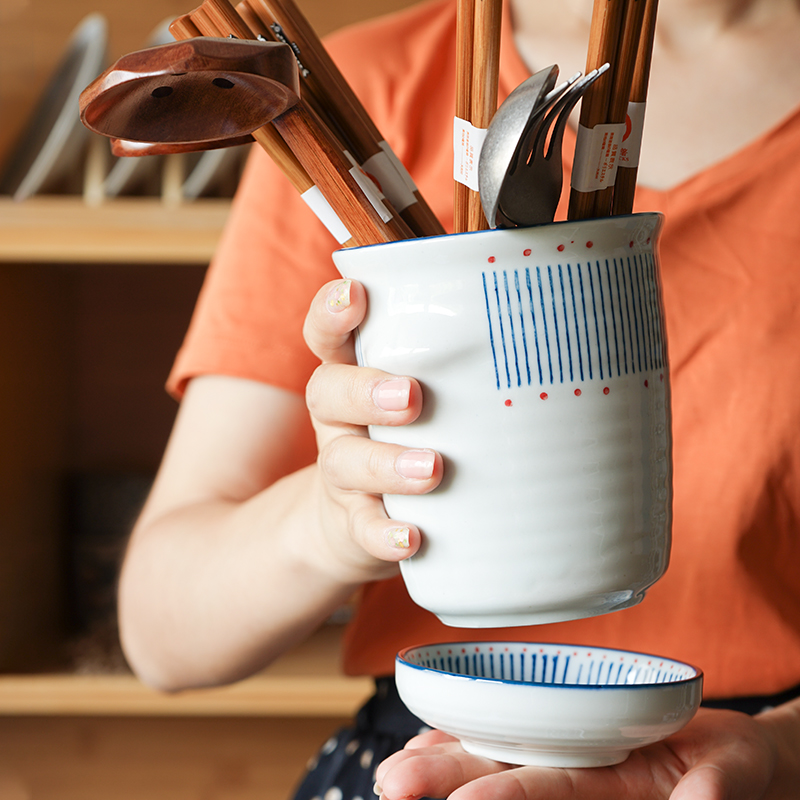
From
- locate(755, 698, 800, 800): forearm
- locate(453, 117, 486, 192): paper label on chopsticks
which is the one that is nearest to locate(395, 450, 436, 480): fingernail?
locate(453, 117, 486, 192): paper label on chopsticks

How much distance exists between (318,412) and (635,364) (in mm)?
134

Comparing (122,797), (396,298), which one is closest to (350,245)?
(396,298)

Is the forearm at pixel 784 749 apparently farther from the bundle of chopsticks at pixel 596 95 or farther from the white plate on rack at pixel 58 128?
the white plate on rack at pixel 58 128

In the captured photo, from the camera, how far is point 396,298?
0.32m

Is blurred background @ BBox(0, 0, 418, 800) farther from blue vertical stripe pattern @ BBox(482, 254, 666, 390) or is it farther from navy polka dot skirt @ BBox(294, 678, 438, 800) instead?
blue vertical stripe pattern @ BBox(482, 254, 666, 390)

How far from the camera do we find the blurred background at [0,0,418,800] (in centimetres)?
90

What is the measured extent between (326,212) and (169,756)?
111 cm

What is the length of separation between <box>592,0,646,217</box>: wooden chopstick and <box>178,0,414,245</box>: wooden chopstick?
0.30 feet

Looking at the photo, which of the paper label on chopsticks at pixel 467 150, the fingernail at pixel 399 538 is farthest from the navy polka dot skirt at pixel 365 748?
the paper label on chopsticks at pixel 467 150

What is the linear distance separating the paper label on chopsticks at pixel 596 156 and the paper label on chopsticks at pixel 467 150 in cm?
4

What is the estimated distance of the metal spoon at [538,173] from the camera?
28cm

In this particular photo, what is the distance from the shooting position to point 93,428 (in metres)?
1.21

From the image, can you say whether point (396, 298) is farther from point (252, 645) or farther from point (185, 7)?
point (185, 7)

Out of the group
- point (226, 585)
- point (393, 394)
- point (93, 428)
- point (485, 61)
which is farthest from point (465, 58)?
point (93, 428)
